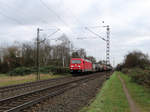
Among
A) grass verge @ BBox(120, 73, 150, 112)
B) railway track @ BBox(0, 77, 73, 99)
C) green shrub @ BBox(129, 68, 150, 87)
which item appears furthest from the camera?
railway track @ BBox(0, 77, 73, 99)

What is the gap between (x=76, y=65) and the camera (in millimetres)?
31844

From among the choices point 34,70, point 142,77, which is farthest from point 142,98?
point 34,70

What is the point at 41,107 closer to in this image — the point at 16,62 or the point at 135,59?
the point at 135,59

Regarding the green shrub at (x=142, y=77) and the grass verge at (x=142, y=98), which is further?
the green shrub at (x=142, y=77)

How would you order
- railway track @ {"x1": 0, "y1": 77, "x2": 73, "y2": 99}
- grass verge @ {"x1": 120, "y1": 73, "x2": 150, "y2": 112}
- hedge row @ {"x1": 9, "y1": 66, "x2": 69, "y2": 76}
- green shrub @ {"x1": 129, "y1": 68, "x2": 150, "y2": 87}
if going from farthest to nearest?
1. hedge row @ {"x1": 9, "y1": 66, "x2": 69, "y2": 76}
2. railway track @ {"x1": 0, "y1": 77, "x2": 73, "y2": 99}
3. green shrub @ {"x1": 129, "y1": 68, "x2": 150, "y2": 87}
4. grass verge @ {"x1": 120, "y1": 73, "x2": 150, "y2": 112}

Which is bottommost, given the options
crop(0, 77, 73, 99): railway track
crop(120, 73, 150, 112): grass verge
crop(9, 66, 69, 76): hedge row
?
crop(0, 77, 73, 99): railway track

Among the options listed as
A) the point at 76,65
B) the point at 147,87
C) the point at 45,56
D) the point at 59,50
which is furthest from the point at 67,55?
the point at 147,87

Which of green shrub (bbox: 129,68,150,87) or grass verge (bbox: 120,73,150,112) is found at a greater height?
green shrub (bbox: 129,68,150,87)

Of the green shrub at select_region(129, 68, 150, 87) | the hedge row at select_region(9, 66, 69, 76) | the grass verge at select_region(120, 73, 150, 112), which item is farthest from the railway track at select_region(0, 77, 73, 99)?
the hedge row at select_region(9, 66, 69, 76)

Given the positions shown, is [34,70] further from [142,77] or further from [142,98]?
[142,98]

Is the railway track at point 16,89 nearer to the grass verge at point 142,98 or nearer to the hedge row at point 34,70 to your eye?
the grass verge at point 142,98

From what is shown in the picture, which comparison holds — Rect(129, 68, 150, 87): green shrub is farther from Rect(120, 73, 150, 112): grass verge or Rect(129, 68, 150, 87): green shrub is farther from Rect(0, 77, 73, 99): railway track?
Rect(0, 77, 73, 99): railway track

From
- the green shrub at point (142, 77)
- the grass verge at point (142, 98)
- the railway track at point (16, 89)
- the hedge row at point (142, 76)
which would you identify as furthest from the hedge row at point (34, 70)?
the grass verge at point (142, 98)

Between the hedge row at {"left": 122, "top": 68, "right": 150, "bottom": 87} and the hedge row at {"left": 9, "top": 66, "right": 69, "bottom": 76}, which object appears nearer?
the hedge row at {"left": 122, "top": 68, "right": 150, "bottom": 87}
